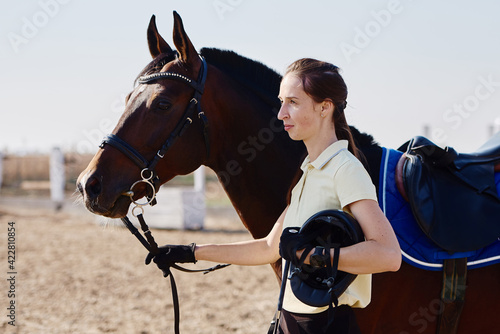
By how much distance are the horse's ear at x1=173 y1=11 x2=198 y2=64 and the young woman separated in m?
0.82

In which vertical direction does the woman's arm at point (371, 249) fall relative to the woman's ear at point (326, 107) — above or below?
below

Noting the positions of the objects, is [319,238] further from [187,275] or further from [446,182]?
[187,275]

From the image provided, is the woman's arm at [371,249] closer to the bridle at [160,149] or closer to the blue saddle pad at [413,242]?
the blue saddle pad at [413,242]

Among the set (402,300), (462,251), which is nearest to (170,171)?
(402,300)

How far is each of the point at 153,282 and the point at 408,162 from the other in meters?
4.41

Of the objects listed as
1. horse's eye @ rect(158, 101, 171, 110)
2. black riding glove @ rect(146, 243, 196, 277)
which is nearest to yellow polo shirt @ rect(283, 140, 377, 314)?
black riding glove @ rect(146, 243, 196, 277)

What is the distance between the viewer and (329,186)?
1475 millimetres

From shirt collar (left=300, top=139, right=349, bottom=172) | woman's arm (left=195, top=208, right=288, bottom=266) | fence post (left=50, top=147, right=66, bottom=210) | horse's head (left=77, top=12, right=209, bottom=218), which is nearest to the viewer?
→ shirt collar (left=300, top=139, right=349, bottom=172)

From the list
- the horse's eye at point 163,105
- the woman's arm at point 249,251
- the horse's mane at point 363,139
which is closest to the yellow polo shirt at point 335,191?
the woman's arm at point 249,251

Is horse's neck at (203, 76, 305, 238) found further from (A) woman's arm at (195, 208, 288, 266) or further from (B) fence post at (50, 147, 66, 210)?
(B) fence post at (50, 147, 66, 210)

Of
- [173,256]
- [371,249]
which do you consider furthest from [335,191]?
[173,256]

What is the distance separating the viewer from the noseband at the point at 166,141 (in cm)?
210

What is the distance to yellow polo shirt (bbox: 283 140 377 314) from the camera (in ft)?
4.59

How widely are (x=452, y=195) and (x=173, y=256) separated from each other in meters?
1.27
